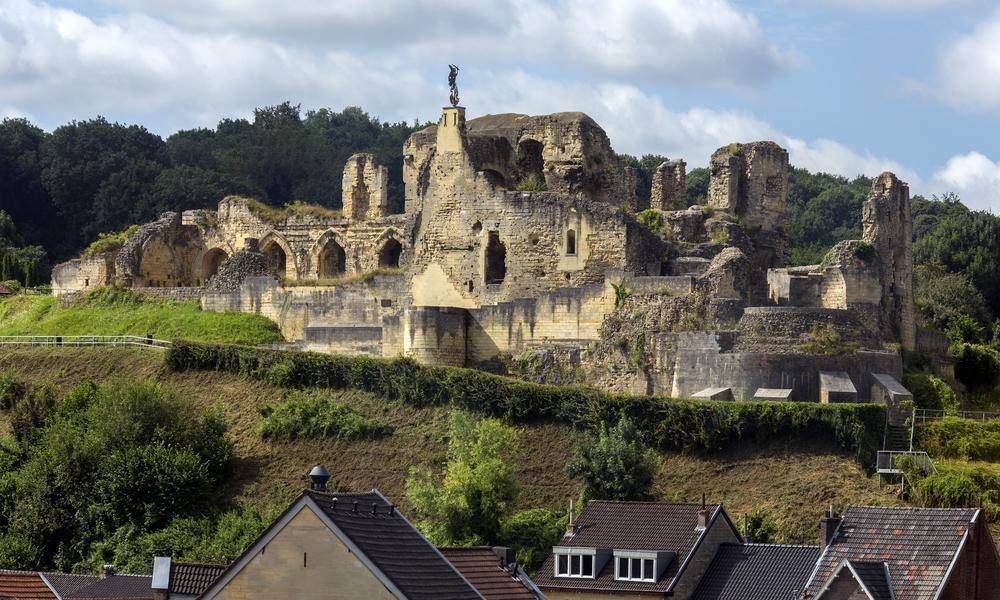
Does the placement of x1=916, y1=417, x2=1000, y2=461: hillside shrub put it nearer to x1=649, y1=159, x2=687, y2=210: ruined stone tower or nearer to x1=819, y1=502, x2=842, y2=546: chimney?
x1=819, y1=502, x2=842, y2=546: chimney

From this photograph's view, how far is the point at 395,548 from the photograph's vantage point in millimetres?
29312

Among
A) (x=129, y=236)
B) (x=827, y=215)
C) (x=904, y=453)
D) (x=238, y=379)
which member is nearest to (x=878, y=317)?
(x=904, y=453)

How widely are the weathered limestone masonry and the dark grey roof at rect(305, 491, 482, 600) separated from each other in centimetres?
1832

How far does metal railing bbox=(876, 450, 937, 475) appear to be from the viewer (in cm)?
4306

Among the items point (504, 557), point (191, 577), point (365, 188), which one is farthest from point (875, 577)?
point (365, 188)

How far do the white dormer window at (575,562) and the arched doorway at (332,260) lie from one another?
30.4m

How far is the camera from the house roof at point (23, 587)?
106ft

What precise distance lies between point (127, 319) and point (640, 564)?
31.2 m

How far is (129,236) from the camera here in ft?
224

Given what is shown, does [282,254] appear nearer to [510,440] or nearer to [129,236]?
[129,236]

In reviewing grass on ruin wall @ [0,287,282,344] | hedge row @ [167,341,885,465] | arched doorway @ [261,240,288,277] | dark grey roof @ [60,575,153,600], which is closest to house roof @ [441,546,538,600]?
dark grey roof @ [60,575,153,600]

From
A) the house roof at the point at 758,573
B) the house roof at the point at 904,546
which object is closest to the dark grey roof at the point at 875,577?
the house roof at the point at 904,546

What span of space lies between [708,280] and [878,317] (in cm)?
431

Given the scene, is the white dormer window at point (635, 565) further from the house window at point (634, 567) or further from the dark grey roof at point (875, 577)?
the dark grey roof at point (875, 577)
